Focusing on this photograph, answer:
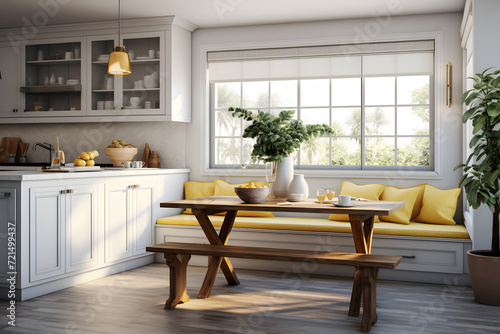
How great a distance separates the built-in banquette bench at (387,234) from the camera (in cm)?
463

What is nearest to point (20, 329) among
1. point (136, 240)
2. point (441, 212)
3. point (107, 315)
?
point (107, 315)

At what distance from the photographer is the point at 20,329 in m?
3.33

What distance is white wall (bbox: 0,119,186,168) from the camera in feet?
20.4

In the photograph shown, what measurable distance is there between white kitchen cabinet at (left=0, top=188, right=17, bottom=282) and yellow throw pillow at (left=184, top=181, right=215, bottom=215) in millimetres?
2281

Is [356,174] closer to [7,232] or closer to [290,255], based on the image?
[290,255]

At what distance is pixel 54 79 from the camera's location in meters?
6.20

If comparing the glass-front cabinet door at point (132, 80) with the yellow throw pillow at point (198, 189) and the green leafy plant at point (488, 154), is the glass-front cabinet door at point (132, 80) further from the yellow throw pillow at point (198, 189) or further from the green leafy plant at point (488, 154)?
the green leafy plant at point (488, 154)

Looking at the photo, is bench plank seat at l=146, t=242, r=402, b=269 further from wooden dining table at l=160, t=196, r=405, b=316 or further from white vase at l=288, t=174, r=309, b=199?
white vase at l=288, t=174, r=309, b=199

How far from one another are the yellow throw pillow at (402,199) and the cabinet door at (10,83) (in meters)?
4.36

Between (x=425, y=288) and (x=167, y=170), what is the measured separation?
2890mm

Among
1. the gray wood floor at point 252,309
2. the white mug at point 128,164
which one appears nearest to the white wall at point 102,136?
the white mug at point 128,164

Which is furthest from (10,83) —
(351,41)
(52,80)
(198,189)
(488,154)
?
(488,154)

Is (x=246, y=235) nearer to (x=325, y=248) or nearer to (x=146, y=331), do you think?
(x=325, y=248)

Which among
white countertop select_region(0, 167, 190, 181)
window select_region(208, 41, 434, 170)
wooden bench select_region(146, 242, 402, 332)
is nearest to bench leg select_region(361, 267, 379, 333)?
wooden bench select_region(146, 242, 402, 332)
